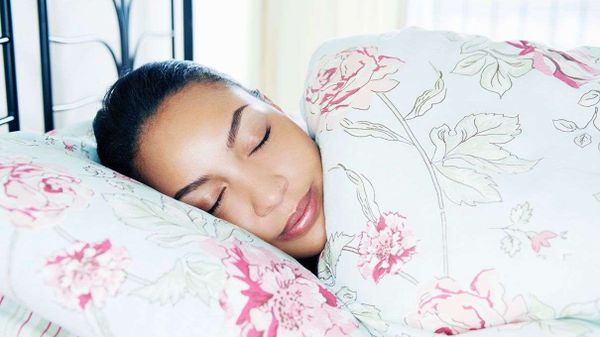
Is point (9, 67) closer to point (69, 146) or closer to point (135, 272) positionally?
point (69, 146)

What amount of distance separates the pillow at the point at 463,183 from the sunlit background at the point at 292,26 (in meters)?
1.17

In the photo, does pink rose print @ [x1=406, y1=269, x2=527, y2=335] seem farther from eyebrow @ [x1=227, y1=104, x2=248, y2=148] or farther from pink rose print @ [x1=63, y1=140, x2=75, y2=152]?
pink rose print @ [x1=63, y1=140, x2=75, y2=152]

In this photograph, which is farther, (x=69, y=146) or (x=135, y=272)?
(x=69, y=146)

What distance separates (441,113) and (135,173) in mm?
497

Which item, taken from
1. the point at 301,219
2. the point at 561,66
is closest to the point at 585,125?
the point at 561,66

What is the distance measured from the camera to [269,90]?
2.98 m

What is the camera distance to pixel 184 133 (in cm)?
92

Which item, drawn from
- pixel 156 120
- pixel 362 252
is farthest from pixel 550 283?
pixel 156 120

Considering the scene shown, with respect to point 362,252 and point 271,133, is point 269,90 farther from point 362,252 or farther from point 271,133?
point 362,252

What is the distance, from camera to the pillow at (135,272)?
0.63m

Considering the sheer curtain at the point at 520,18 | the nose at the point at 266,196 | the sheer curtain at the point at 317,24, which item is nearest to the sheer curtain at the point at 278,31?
the sheer curtain at the point at 317,24

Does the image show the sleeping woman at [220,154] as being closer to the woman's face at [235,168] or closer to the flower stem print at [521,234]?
the woman's face at [235,168]

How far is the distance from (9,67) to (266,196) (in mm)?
825

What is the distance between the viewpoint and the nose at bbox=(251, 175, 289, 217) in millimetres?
890
